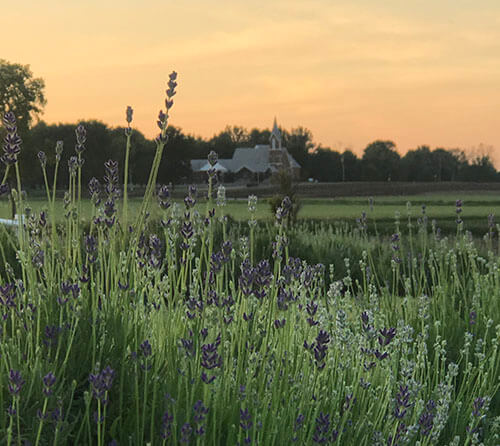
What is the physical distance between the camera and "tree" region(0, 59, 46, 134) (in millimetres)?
47062

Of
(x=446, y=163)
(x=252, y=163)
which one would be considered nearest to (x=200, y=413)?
(x=252, y=163)

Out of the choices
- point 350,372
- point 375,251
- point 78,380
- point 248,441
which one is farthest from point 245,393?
point 375,251

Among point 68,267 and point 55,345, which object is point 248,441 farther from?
point 68,267

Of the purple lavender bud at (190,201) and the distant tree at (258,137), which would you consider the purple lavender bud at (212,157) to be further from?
the distant tree at (258,137)

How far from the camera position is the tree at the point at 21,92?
47.1 meters

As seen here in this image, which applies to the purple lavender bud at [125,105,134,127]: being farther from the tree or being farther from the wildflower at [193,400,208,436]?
the tree

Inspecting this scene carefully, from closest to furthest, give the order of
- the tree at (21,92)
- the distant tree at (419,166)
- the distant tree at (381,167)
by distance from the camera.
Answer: the tree at (21,92)
the distant tree at (381,167)
the distant tree at (419,166)

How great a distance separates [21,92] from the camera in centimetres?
4806

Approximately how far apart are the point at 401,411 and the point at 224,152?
125733 millimetres

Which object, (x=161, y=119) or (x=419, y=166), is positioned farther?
(x=419, y=166)

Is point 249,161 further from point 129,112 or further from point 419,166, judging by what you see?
point 129,112

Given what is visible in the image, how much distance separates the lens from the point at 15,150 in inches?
120

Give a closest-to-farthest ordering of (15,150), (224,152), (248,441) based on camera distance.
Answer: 1. (248,441)
2. (15,150)
3. (224,152)

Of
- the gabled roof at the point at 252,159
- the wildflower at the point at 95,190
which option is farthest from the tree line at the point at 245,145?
the wildflower at the point at 95,190
